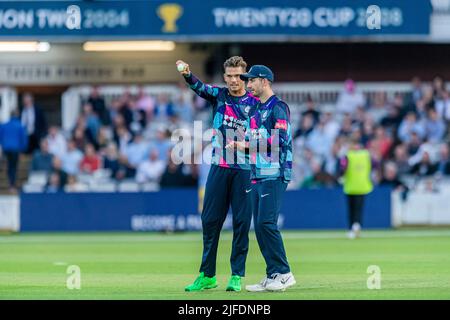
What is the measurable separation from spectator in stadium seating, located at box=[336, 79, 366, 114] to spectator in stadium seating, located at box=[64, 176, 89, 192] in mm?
7356

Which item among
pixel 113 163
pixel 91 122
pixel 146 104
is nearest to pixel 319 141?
pixel 146 104

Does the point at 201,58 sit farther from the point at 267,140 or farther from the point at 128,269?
the point at 267,140

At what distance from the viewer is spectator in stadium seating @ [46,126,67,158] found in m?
29.2

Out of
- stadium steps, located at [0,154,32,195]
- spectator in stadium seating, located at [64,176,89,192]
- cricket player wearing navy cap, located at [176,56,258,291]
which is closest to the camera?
cricket player wearing navy cap, located at [176,56,258,291]

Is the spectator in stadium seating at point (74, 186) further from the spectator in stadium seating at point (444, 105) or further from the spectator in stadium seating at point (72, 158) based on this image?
the spectator in stadium seating at point (444, 105)

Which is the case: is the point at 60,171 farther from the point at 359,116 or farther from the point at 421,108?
the point at 421,108

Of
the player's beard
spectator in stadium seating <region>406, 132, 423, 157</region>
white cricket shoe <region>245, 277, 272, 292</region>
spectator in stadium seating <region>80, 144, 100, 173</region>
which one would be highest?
the player's beard

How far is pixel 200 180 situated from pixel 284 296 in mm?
15092

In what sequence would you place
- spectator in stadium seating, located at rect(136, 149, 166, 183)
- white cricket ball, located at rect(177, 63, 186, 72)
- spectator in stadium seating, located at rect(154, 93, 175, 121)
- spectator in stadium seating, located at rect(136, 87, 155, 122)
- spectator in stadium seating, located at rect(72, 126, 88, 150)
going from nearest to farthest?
1. white cricket ball, located at rect(177, 63, 186, 72)
2. spectator in stadium seating, located at rect(136, 149, 166, 183)
3. spectator in stadium seating, located at rect(72, 126, 88, 150)
4. spectator in stadium seating, located at rect(154, 93, 175, 121)
5. spectator in stadium seating, located at rect(136, 87, 155, 122)

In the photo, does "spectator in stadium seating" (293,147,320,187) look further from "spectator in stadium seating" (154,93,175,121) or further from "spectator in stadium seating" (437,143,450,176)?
"spectator in stadium seating" (154,93,175,121)

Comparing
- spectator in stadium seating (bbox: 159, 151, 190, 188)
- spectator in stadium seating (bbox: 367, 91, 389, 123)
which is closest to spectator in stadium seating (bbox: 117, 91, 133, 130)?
spectator in stadium seating (bbox: 159, 151, 190, 188)

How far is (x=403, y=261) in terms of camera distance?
1769cm

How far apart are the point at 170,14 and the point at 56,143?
423cm

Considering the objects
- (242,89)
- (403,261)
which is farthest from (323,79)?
(242,89)
